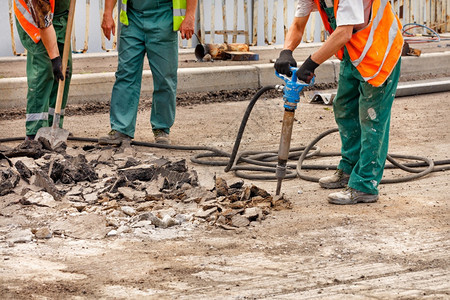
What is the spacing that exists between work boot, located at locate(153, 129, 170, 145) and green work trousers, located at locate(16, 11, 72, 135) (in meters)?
1.00

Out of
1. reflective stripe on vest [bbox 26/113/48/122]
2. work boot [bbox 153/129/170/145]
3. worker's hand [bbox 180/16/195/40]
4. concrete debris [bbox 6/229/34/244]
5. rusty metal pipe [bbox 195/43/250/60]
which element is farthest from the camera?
rusty metal pipe [bbox 195/43/250/60]

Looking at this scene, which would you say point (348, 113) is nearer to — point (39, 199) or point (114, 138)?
point (39, 199)

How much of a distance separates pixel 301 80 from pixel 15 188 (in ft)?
6.87

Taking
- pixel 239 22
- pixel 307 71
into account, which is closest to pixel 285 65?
pixel 307 71

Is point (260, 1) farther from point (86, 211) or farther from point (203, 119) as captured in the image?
point (86, 211)

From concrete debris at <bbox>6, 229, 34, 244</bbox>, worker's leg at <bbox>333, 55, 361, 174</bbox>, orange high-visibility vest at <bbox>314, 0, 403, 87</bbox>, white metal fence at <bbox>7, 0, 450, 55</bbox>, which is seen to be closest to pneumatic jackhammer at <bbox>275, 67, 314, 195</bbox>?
orange high-visibility vest at <bbox>314, 0, 403, 87</bbox>

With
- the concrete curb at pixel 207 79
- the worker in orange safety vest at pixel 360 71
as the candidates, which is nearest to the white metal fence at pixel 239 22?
the concrete curb at pixel 207 79

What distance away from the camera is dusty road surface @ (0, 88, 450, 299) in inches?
141

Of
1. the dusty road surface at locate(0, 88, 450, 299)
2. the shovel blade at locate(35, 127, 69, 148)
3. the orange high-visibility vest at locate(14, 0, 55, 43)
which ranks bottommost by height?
the dusty road surface at locate(0, 88, 450, 299)

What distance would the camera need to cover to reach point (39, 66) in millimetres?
6637

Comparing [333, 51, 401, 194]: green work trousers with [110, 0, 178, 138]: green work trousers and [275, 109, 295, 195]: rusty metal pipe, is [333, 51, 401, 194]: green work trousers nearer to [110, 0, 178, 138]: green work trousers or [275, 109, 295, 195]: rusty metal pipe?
[275, 109, 295, 195]: rusty metal pipe

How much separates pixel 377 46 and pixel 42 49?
3146 millimetres

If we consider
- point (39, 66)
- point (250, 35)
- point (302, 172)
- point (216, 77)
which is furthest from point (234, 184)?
point (250, 35)

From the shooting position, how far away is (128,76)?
272 inches
